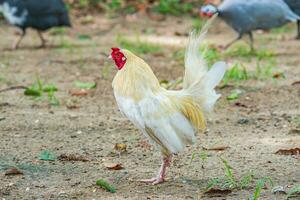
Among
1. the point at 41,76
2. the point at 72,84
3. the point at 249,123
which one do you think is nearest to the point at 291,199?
the point at 249,123

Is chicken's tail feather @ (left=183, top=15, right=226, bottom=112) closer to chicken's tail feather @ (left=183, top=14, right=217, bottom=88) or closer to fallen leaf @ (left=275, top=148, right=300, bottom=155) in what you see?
chicken's tail feather @ (left=183, top=14, right=217, bottom=88)

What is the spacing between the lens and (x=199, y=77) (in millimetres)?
4781

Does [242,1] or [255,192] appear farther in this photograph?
[242,1]

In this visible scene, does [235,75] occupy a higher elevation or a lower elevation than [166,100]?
lower

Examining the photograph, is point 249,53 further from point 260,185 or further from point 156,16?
point 260,185

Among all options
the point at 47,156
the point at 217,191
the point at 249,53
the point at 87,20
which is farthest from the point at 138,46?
the point at 217,191

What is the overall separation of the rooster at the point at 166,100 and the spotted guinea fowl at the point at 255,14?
556 cm

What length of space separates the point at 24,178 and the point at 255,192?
1.51m

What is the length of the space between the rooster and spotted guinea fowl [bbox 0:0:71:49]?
6432mm

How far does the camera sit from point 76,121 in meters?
6.63

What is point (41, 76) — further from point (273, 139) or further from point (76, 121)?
point (273, 139)

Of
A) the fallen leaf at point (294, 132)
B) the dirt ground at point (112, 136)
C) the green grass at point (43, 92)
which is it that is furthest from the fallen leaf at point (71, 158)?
the green grass at point (43, 92)

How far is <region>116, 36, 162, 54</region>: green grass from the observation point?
1029cm

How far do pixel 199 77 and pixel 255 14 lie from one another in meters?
5.73
